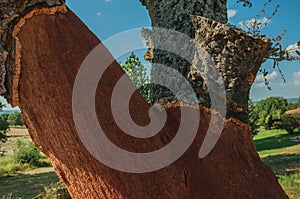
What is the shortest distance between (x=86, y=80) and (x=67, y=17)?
258 mm

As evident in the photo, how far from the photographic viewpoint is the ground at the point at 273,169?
569 centimetres

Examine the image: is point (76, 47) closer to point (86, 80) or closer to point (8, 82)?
point (86, 80)

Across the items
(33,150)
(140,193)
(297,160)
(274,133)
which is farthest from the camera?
(274,133)

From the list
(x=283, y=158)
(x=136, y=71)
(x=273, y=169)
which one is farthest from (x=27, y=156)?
(x=136, y=71)

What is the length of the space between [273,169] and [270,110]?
7.95m

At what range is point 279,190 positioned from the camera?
1.22 meters

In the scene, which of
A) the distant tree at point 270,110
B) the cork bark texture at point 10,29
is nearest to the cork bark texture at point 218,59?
the cork bark texture at point 10,29

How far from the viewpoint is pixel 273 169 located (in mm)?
7105

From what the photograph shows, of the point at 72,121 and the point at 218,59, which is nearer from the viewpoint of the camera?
the point at 72,121

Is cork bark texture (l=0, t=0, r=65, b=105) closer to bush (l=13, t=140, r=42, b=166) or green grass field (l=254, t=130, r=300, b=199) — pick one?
green grass field (l=254, t=130, r=300, b=199)

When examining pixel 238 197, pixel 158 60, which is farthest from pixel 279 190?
pixel 158 60

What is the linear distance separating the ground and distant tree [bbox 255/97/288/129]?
0.74 m

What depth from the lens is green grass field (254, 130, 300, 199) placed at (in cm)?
521

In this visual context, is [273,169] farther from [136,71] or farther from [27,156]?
[27,156]
